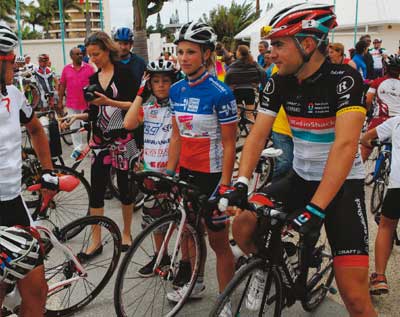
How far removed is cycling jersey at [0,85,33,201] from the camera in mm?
2410

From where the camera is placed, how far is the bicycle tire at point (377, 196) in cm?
554

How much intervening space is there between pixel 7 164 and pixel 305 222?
163 cm

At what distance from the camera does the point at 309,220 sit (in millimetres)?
2182

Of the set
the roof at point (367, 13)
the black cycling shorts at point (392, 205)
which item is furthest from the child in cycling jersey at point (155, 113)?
the roof at point (367, 13)

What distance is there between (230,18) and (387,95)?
40.2 metres

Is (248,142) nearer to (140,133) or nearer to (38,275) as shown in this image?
(38,275)

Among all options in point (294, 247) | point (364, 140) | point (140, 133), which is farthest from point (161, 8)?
point (294, 247)

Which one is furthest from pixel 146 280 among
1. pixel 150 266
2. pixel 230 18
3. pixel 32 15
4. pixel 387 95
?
pixel 32 15

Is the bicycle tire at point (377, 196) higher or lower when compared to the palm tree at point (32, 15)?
lower

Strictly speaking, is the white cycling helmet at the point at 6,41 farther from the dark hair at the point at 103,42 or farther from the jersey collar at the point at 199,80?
the dark hair at the point at 103,42

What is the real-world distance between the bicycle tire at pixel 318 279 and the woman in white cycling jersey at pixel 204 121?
0.59m

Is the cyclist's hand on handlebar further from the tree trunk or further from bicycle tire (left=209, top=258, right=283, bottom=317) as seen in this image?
the tree trunk

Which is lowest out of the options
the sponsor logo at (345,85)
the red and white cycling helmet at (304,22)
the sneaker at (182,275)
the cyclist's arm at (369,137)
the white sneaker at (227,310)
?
the sneaker at (182,275)

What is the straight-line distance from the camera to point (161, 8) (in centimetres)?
1723
